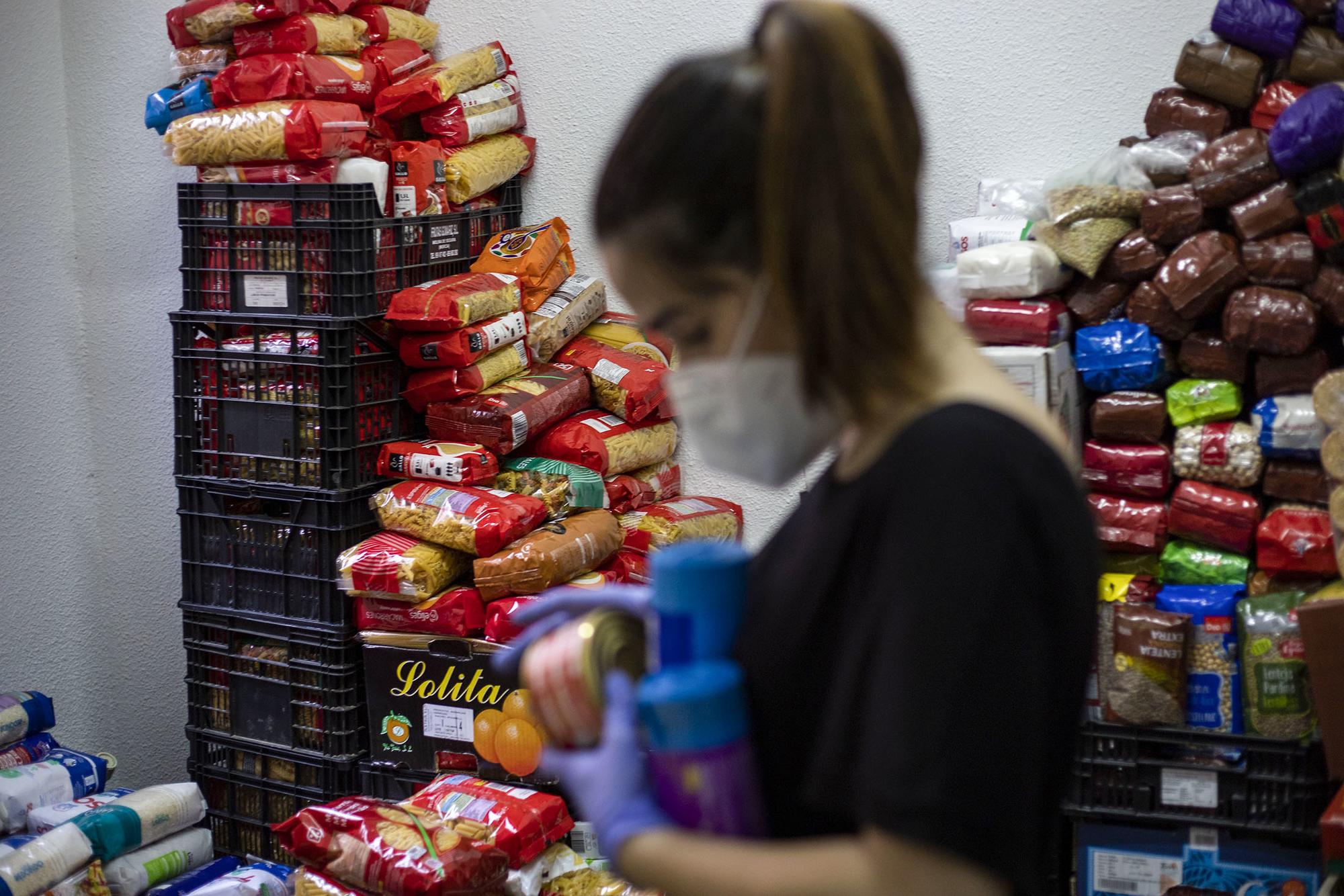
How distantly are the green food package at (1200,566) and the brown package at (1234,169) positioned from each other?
0.68 metres

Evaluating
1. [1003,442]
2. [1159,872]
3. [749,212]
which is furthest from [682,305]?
[1159,872]

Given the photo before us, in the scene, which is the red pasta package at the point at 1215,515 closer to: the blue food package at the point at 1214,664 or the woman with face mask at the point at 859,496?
the blue food package at the point at 1214,664

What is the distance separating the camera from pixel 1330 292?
2342 millimetres

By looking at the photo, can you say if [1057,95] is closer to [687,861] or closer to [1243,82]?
[1243,82]

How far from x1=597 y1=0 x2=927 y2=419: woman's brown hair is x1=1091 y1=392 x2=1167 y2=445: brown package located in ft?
5.63

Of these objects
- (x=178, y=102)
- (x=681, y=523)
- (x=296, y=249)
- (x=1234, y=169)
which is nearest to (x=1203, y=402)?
(x=1234, y=169)

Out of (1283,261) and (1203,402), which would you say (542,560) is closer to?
(1203,402)

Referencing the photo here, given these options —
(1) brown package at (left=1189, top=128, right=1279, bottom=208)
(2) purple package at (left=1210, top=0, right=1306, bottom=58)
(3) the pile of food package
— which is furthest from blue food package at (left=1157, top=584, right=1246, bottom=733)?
(2) purple package at (left=1210, top=0, right=1306, bottom=58)

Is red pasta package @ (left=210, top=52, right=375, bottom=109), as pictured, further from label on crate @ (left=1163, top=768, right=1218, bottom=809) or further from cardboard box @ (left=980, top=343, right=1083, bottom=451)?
label on crate @ (left=1163, top=768, right=1218, bottom=809)

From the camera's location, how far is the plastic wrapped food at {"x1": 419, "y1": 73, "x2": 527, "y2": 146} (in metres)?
3.19

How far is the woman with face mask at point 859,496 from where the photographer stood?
83 cm

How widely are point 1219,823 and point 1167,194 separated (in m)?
1.22

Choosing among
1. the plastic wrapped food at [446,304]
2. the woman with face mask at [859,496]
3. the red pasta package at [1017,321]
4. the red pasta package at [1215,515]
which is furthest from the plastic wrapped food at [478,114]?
the woman with face mask at [859,496]

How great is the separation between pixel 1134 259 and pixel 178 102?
2.32 m
